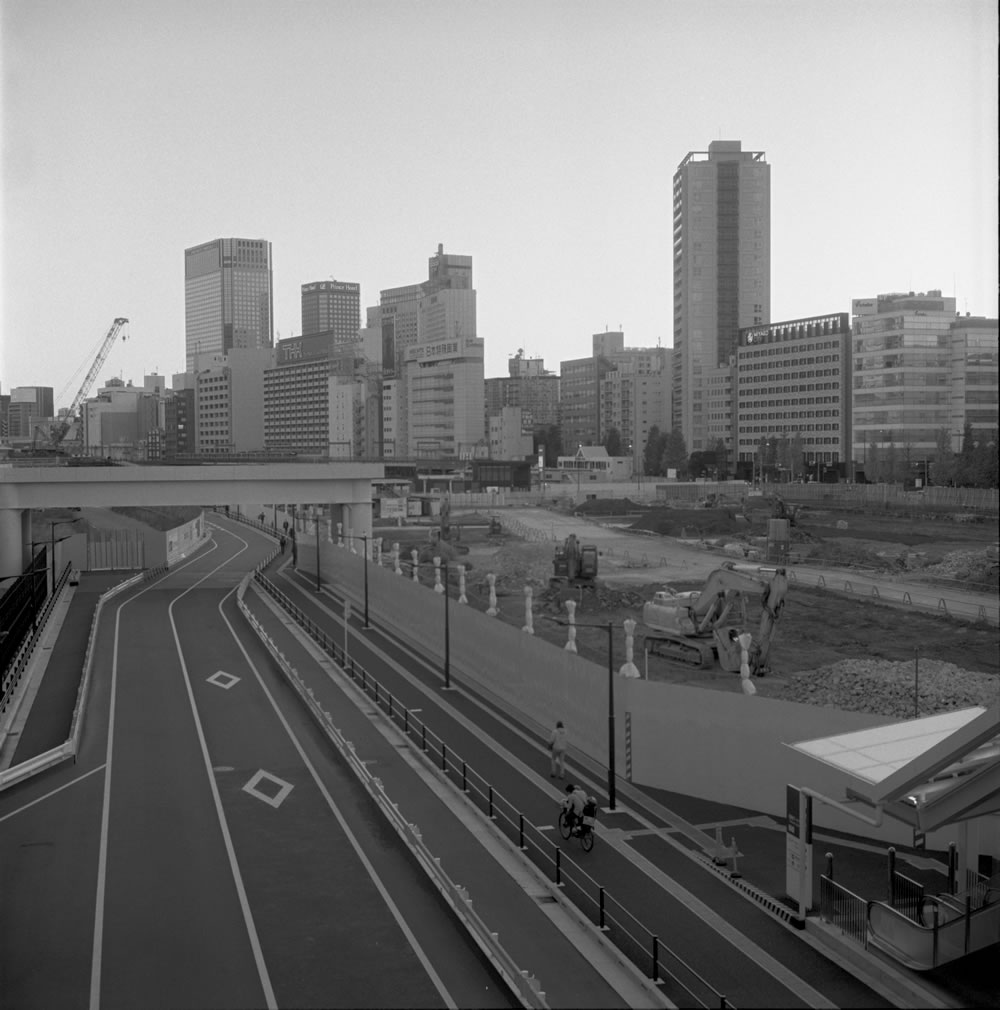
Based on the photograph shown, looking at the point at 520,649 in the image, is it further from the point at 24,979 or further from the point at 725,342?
the point at 725,342

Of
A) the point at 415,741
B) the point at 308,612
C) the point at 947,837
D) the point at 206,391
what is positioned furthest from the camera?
the point at 206,391

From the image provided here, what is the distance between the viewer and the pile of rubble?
2655 cm

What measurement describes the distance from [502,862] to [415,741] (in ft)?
26.7

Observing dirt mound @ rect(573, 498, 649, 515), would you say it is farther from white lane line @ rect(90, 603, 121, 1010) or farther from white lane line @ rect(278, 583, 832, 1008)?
white lane line @ rect(90, 603, 121, 1010)

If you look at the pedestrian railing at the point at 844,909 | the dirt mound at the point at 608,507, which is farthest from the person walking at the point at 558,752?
the dirt mound at the point at 608,507

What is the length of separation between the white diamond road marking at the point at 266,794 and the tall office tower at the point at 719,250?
128263 millimetres

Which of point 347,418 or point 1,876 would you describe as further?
point 347,418

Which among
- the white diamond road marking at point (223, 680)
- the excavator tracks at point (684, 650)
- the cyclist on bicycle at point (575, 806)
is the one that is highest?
the excavator tracks at point (684, 650)

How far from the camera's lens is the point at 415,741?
25266mm

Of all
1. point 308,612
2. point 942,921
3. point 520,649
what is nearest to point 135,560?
point 308,612

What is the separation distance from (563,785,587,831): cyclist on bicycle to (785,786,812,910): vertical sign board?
12.3 ft

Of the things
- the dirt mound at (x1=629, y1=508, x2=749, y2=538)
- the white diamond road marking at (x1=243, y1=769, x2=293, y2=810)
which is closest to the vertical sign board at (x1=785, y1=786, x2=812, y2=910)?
the white diamond road marking at (x1=243, y1=769, x2=293, y2=810)

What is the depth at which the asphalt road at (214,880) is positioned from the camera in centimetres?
1352

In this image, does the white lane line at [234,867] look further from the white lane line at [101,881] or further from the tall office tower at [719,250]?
the tall office tower at [719,250]
